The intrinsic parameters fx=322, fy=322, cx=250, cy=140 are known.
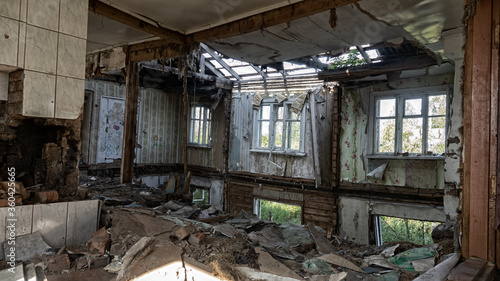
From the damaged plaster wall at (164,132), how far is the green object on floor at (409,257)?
30.4 feet

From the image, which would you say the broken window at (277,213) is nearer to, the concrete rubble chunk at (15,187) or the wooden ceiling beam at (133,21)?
the wooden ceiling beam at (133,21)

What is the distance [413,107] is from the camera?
27.2ft

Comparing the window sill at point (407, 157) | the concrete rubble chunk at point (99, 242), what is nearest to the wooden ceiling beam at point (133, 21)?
the concrete rubble chunk at point (99, 242)

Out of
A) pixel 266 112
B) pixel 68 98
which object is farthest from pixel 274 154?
pixel 68 98

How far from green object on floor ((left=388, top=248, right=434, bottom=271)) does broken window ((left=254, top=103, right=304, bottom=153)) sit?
6.61 metres

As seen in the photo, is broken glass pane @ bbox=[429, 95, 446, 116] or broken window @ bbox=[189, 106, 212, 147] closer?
broken glass pane @ bbox=[429, 95, 446, 116]

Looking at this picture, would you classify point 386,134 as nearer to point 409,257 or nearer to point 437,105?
point 437,105

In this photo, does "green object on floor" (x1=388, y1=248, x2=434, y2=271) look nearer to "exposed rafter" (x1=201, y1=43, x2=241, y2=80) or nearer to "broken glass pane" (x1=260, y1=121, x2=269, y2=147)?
"broken glass pane" (x1=260, y1=121, x2=269, y2=147)

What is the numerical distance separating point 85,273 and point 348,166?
786cm

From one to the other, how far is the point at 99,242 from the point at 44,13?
251cm

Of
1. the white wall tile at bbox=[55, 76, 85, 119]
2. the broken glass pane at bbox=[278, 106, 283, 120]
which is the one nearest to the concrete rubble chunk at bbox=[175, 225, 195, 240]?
the white wall tile at bbox=[55, 76, 85, 119]

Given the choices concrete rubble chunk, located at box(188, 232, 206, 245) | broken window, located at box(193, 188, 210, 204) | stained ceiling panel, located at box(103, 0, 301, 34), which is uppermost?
stained ceiling panel, located at box(103, 0, 301, 34)

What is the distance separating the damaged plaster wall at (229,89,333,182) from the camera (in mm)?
9773

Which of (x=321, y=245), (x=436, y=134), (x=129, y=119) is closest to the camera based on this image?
(x=321, y=245)
